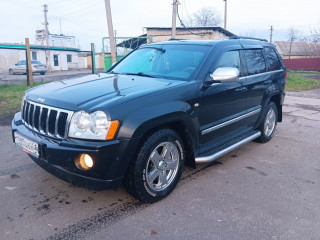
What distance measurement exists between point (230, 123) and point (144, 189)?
1.70 metres

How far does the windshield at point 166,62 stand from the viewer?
3832mm

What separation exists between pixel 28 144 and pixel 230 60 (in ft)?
9.34

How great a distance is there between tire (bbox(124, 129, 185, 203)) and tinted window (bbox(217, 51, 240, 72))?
134 centimetres

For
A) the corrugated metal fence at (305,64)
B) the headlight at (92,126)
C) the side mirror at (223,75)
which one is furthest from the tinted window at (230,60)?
the corrugated metal fence at (305,64)

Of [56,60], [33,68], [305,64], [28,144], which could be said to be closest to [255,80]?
[28,144]

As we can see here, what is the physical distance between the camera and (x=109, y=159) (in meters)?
2.70

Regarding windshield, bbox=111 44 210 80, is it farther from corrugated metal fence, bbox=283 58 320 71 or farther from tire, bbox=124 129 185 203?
corrugated metal fence, bbox=283 58 320 71

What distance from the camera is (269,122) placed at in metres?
5.48

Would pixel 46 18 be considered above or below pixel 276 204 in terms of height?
above

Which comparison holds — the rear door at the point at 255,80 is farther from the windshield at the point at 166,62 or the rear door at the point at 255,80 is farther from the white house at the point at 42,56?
the white house at the point at 42,56

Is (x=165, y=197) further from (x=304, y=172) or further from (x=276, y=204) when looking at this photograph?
(x=304, y=172)

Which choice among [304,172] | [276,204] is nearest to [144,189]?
Answer: [276,204]

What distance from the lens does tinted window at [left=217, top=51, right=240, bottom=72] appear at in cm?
401

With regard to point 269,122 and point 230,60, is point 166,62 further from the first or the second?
point 269,122
